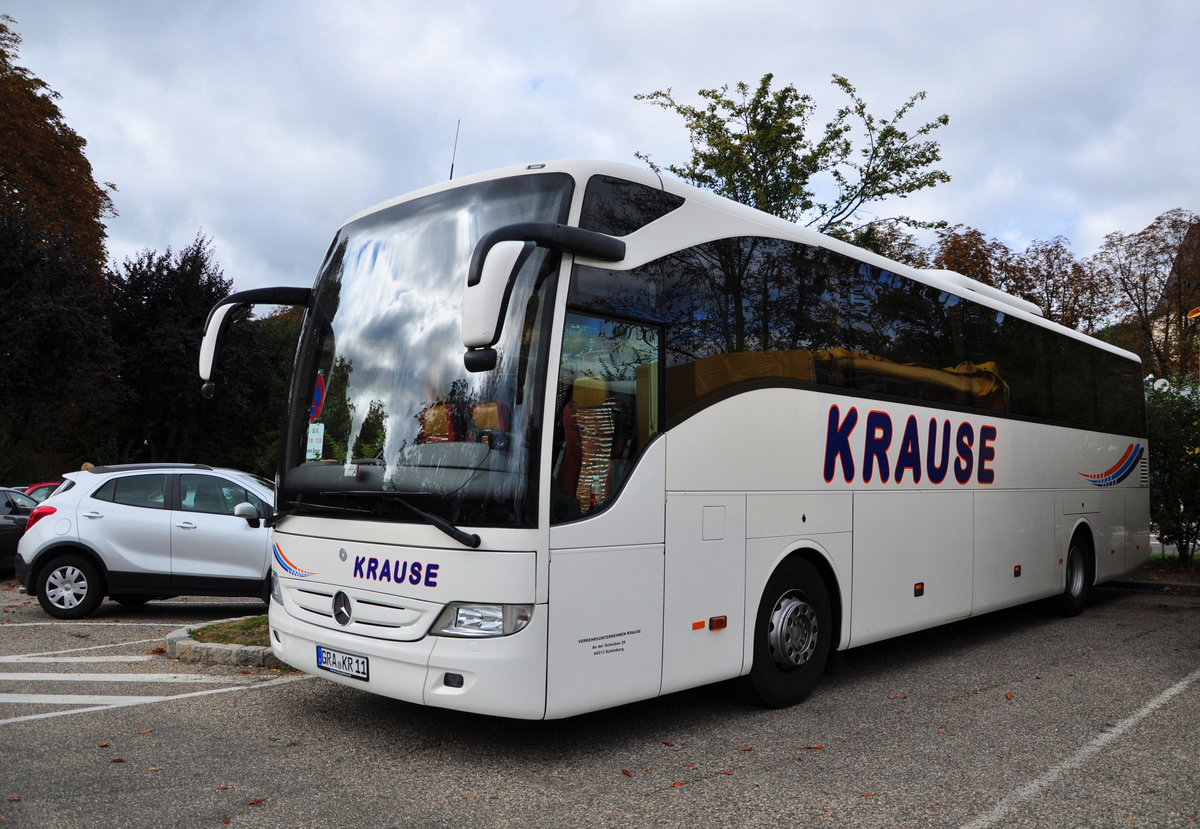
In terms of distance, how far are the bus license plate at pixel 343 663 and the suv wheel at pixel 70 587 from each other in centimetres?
652

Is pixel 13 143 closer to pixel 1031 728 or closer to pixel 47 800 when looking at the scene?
pixel 47 800

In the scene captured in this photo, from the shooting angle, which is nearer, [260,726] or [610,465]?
[610,465]

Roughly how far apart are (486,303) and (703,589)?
254cm

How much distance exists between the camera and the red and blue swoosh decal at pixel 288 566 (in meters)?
6.21

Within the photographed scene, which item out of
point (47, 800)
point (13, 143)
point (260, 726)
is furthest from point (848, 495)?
point (13, 143)

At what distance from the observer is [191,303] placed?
36.3 meters

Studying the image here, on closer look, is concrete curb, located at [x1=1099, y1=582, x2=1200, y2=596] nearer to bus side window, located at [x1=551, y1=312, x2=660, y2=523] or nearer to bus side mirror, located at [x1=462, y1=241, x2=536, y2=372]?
bus side window, located at [x1=551, y1=312, x2=660, y2=523]

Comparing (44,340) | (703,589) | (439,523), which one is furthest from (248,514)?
(44,340)

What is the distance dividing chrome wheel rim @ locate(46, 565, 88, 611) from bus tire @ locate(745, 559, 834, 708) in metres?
8.17

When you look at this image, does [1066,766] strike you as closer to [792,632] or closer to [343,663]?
[792,632]

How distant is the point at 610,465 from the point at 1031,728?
11.1 feet

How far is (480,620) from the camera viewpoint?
530cm

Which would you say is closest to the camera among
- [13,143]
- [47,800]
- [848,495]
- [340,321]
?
[47,800]

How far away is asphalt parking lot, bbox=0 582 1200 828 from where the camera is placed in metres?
4.83
